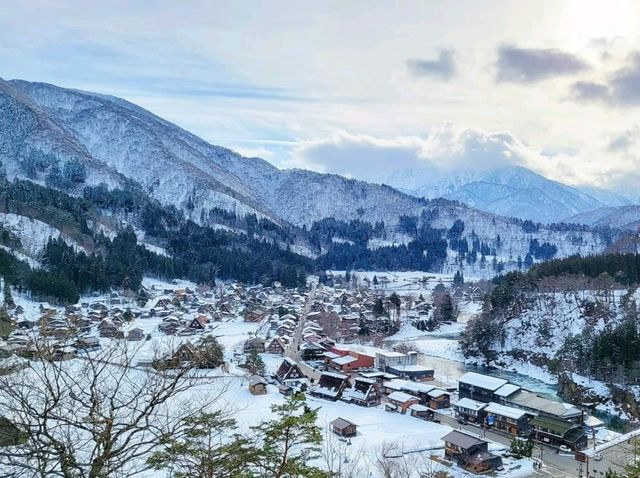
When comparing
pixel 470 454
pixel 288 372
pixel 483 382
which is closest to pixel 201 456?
pixel 470 454

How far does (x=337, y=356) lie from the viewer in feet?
126

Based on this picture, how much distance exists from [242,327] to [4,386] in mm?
46303

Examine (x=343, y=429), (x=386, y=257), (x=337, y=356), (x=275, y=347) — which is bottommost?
(x=275, y=347)

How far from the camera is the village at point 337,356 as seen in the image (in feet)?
62.4

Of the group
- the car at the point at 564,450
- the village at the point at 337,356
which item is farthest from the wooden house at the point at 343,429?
the car at the point at 564,450

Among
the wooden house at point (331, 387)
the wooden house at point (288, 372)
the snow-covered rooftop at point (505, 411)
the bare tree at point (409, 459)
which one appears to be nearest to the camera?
the bare tree at point (409, 459)

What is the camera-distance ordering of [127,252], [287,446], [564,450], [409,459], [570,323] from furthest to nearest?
[127,252] < [570,323] < [564,450] < [409,459] < [287,446]

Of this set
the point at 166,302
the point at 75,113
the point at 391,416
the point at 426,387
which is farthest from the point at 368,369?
the point at 75,113

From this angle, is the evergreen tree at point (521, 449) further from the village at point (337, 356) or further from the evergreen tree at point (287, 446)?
the evergreen tree at point (287, 446)

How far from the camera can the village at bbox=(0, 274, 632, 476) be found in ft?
62.4

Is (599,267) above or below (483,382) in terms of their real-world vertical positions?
above

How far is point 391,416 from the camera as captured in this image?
2622 cm

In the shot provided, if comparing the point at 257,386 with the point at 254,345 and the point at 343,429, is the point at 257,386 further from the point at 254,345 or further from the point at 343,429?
the point at 254,345

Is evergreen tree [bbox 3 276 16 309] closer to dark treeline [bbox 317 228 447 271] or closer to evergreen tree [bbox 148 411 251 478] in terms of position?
evergreen tree [bbox 148 411 251 478]
